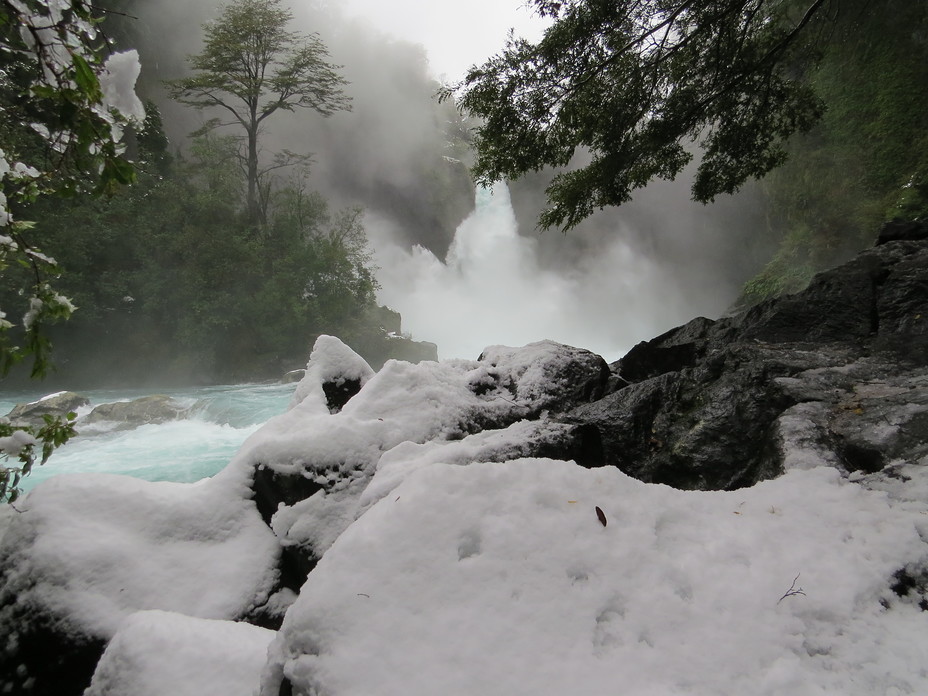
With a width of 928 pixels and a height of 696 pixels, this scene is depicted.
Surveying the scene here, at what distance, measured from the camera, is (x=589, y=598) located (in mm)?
1334

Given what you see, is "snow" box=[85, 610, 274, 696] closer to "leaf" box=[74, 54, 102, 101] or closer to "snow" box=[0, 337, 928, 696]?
"snow" box=[0, 337, 928, 696]

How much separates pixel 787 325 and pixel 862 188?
1293 centimetres

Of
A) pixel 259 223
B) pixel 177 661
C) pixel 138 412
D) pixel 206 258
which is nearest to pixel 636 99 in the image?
pixel 177 661

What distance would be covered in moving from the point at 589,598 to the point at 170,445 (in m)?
12.5

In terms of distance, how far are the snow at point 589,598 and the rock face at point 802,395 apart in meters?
0.79

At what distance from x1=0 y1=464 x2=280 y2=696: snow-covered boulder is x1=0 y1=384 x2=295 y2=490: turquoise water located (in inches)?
288

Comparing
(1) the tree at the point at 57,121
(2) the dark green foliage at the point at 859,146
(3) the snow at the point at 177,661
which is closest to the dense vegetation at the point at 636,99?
(1) the tree at the point at 57,121

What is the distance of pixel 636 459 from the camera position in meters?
3.31

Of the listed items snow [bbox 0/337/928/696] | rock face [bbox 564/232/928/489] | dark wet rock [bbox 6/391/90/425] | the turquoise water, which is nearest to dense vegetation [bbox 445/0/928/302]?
rock face [bbox 564/232/928/489]

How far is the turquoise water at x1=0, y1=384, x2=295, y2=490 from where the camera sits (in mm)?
9430

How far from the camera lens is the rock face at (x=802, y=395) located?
2400 millimetres

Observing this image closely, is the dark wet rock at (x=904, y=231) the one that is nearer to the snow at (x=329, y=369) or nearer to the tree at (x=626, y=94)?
the tree at (x=626, y=94)

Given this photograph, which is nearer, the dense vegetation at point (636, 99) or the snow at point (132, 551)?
the snow at point (132, 551)

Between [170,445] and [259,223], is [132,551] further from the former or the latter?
[259,223]
